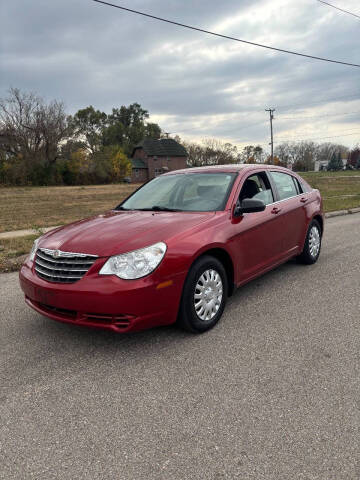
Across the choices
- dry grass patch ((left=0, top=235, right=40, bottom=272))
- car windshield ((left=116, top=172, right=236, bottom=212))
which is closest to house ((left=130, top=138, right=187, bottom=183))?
dry grass patch ((left=0, top=235, right=40, bottom=272))

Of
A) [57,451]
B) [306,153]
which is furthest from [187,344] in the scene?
[306,153]

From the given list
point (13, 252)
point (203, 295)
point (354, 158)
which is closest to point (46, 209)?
point (13, 252)

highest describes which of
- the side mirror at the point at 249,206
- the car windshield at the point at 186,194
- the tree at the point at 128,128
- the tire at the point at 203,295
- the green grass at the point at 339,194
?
the tree at the point at 128,128

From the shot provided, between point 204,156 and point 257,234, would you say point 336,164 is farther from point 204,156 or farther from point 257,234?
point 257,234

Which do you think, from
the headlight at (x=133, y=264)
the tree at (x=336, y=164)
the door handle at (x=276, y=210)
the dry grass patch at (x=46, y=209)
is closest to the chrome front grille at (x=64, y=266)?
the headlight at (x=133, y=264)

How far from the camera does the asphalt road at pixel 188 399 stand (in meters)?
2.02

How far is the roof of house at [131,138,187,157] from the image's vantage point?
73.2 meters

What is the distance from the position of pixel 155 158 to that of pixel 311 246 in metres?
69.0

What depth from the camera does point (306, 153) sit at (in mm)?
140750

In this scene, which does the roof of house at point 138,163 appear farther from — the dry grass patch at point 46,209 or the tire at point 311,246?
the tire at point 311,246

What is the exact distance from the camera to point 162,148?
74.6 meters

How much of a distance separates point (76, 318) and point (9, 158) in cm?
4900

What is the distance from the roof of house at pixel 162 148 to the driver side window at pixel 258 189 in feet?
229

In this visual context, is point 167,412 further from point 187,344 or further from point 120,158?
point 120,158
